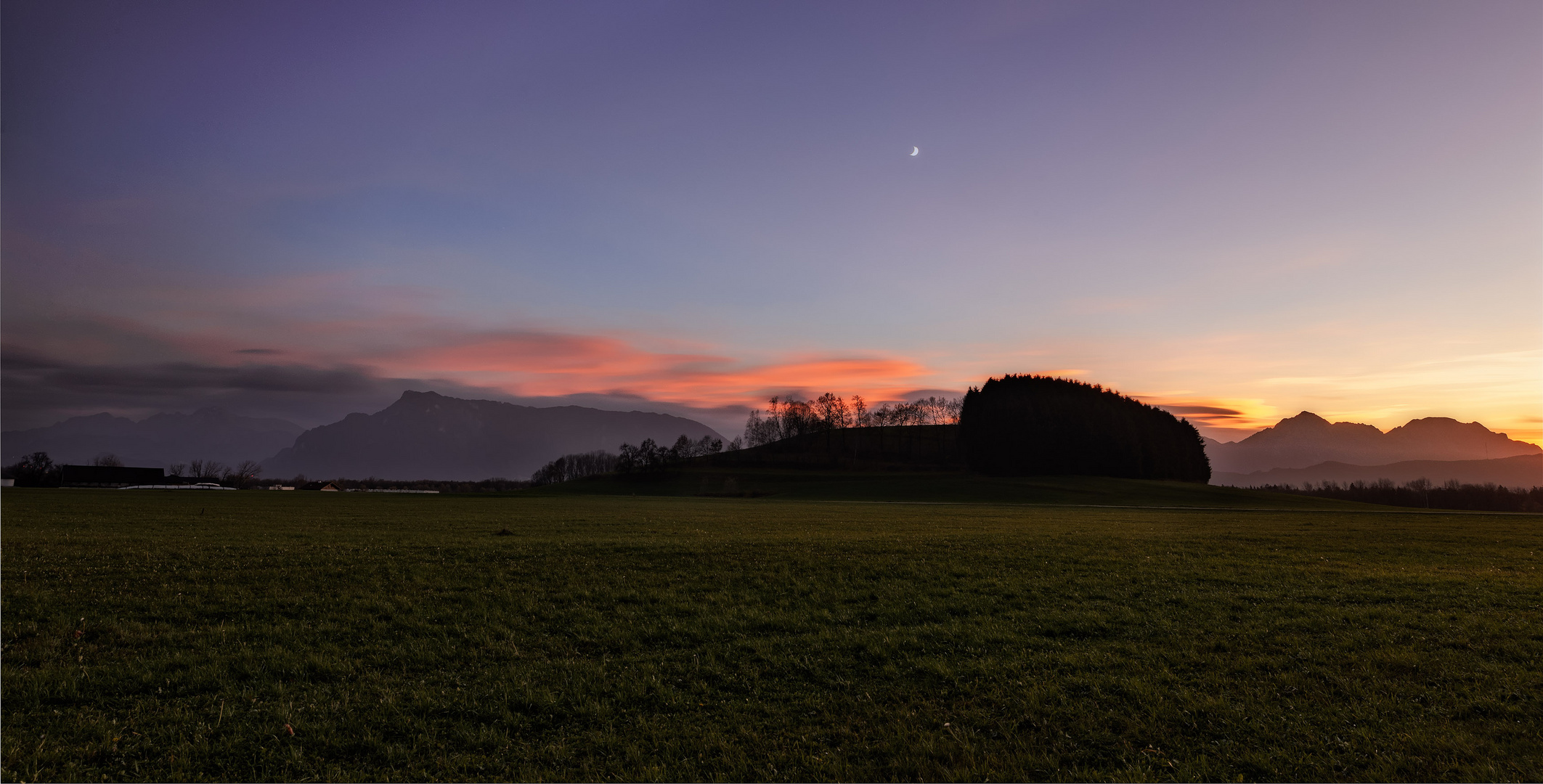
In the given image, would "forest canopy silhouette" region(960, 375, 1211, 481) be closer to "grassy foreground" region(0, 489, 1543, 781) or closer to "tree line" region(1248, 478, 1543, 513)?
"tree line" region(1248, 478, 1543, 513)

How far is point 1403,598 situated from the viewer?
2092 centimetres

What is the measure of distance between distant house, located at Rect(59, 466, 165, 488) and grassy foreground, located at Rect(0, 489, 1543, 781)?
197m

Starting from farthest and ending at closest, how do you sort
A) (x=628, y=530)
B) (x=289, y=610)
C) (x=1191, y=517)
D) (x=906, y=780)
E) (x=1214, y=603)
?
(x=1191, y=517) < (x=628, y=530) < (x=1214, y=603) < (x=289, y=610) < (x=906, y=780)

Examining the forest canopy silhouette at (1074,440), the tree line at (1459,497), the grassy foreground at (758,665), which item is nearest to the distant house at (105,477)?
the grassy foreground at (758,665)

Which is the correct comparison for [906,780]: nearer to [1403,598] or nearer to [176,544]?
[1403,598]

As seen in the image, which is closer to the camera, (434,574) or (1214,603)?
(1214,603)

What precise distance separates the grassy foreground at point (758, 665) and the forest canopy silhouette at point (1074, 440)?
150989mm

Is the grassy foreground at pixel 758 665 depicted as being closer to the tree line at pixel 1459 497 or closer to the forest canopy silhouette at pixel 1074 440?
the tree line at pixel 1459 497

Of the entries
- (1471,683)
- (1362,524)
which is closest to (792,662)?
(1471,683)

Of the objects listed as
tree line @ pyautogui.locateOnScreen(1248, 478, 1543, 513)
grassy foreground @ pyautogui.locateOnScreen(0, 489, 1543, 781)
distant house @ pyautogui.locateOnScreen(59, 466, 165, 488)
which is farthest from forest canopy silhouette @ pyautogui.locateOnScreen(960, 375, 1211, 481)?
distant house @ pyautogui.locateOnScreen(59, 466, 165, 488)

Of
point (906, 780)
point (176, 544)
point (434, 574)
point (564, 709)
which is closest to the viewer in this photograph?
point (906, 780)

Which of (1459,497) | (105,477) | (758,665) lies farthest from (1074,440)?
(105,477)

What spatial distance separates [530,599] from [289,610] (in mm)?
5822

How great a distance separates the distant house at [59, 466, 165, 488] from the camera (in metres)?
173
